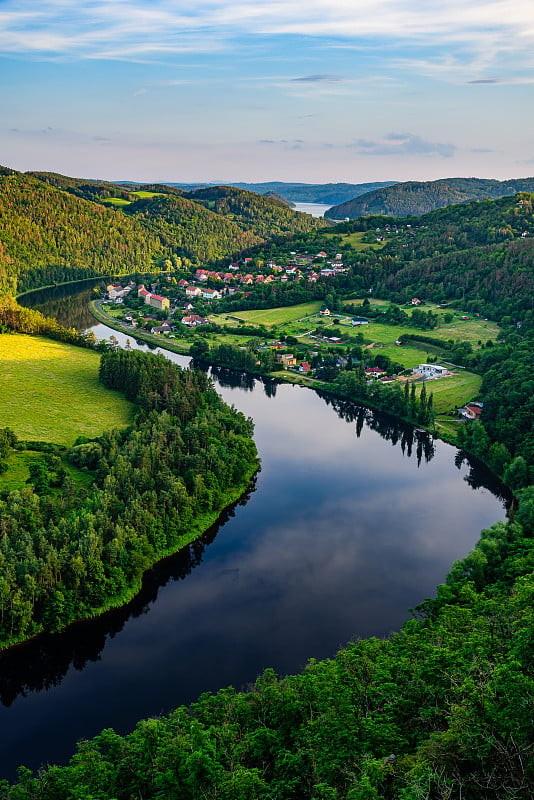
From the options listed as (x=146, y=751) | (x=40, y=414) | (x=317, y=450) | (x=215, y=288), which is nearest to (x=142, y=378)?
(x=40, y=414)

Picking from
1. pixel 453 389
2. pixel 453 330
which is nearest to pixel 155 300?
pixel 453 330

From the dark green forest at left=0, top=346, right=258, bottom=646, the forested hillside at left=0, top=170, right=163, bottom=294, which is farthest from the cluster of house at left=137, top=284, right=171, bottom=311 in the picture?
the dark green forest at left=0, top=346, right=258, bottom=646

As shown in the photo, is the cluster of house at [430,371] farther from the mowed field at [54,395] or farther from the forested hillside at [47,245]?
the forested hillside at [47,245]

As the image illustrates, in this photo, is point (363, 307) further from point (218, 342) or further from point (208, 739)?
point (208, 739)

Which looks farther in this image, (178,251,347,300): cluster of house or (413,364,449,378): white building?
(178,251,347,300): cluster of house

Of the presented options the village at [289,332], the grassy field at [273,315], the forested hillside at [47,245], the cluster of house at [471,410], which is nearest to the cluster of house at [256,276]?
the village at [289,332]

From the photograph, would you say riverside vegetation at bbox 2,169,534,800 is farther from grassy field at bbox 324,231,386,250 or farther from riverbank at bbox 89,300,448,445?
grassy field at bbox 324,231,386,250
